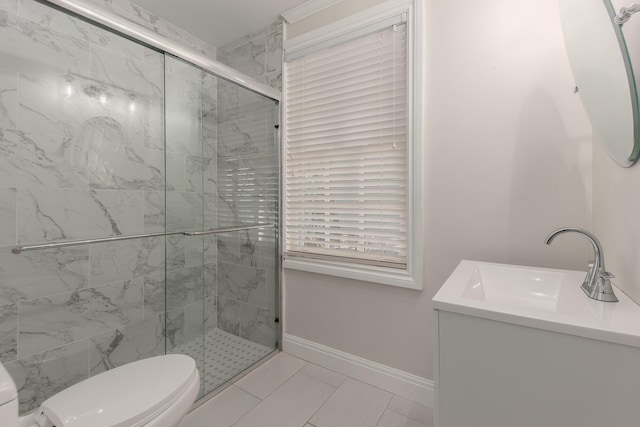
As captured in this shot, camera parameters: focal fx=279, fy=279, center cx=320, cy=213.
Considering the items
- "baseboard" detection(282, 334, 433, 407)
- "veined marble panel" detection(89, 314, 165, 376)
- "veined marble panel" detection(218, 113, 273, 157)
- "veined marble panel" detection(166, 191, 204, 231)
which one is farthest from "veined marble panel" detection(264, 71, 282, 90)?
"baseboard" detection(282, 334, 433, 407)

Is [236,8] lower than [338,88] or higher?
higher

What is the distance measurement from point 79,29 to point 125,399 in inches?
72.8

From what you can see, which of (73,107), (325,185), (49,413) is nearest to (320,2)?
(325,185)

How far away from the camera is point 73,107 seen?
158 centimetres

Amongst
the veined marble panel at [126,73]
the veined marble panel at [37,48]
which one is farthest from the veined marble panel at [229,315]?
the veined marble panel at [37,48]

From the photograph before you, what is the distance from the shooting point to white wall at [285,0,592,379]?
1207 mm

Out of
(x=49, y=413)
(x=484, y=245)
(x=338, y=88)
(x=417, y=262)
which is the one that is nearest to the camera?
(x=49, y=413)

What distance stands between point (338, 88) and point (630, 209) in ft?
4.81

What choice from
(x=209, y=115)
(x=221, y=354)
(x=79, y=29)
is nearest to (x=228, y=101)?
(x=209, y=115)

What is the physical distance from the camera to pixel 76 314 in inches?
63.7

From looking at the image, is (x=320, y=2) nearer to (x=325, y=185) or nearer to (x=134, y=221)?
(x=325, y=185)

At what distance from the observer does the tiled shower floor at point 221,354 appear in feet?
5.40

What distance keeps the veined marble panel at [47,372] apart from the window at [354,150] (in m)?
1.31

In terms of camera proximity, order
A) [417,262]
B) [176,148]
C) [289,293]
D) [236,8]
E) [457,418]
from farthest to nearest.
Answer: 1. [289,293]
2. [236,8]
3. [176,148]
4. [417,262]
5. [457,418]
